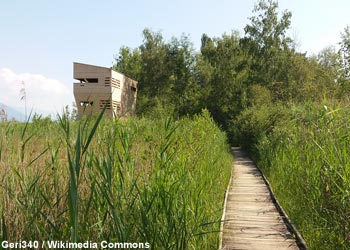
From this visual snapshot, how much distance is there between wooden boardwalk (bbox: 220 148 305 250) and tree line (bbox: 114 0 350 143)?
64.1 feet

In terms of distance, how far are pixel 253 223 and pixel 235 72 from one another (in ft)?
94.3

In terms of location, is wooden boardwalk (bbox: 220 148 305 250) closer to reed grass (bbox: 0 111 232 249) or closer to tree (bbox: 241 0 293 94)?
reed grass (bbox: 0 111 232 249)

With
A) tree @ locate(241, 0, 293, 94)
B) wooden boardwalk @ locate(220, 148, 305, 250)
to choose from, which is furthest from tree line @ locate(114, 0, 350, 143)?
wooden boardwalk @ locate(220, 148, 305, 250)

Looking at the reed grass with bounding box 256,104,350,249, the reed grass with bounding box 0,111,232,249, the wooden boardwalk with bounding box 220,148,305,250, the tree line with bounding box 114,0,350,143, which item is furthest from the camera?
the tree line with bounding box 114,0,350,143

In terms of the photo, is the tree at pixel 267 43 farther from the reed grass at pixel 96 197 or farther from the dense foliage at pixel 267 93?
the reed grass at pixel 96 197

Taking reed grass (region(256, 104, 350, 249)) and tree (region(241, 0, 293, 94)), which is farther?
tree (region(241, 0, 293, 94))

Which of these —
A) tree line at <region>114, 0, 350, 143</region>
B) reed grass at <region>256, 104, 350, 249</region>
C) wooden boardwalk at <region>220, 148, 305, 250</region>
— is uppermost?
tree line at <region>114, 0, 350, 143</region>

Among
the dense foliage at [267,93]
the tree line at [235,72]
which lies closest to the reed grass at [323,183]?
the dense foliage at [267,93]

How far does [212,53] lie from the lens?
36.9 meters

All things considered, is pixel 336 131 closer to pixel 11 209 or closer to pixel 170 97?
pixel 11 209

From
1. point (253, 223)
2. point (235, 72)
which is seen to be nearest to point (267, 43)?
point (235, 72)

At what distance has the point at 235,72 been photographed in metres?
33.3

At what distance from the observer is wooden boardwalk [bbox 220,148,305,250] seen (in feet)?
15.5

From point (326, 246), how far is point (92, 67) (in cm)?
2044
